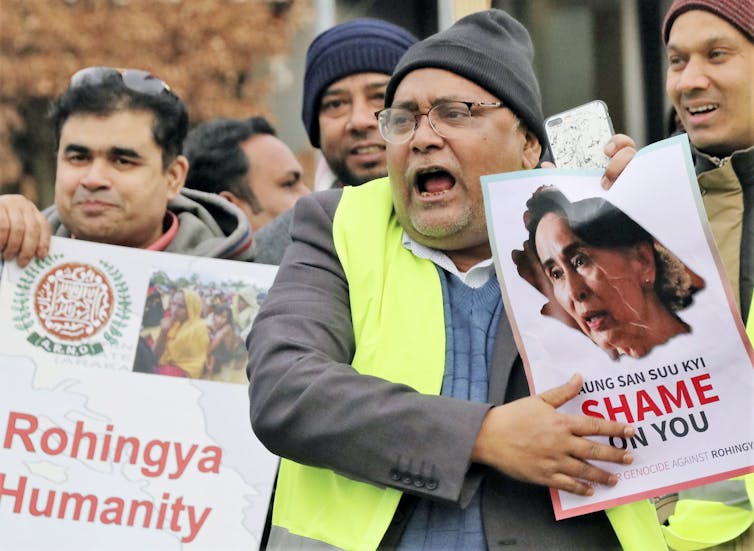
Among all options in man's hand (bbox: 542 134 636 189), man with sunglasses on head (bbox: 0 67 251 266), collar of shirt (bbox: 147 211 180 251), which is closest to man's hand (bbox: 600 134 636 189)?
man's hand (bbox: 542 134 636 189)

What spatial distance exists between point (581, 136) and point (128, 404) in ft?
4.25

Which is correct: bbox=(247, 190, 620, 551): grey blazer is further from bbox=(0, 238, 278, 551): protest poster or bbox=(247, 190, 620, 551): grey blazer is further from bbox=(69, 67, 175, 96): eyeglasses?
bbox=(69, 67, 175, 96): eyeglasses

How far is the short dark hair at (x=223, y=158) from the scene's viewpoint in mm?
5312

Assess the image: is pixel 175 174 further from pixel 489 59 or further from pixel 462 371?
pixel 462 371

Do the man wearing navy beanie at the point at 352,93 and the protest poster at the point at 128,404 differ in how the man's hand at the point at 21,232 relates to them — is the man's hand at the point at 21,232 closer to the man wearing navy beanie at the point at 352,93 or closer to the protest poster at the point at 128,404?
the protest poster at the point at 128,404

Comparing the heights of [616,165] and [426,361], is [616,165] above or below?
above

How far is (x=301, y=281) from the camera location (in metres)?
2.74

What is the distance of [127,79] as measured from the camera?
3738 millimetres

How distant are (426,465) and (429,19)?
6.75 meters

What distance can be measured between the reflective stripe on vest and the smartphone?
42 centimetres

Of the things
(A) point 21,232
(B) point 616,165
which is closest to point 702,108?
(B) point 616,165

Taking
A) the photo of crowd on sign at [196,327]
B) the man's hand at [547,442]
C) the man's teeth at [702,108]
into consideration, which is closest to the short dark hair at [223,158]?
the photo of crowd on sign at [196,327]

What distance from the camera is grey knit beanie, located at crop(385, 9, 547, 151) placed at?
9.24ft

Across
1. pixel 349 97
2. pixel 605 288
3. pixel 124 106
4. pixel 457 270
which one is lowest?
pixel 605 288
